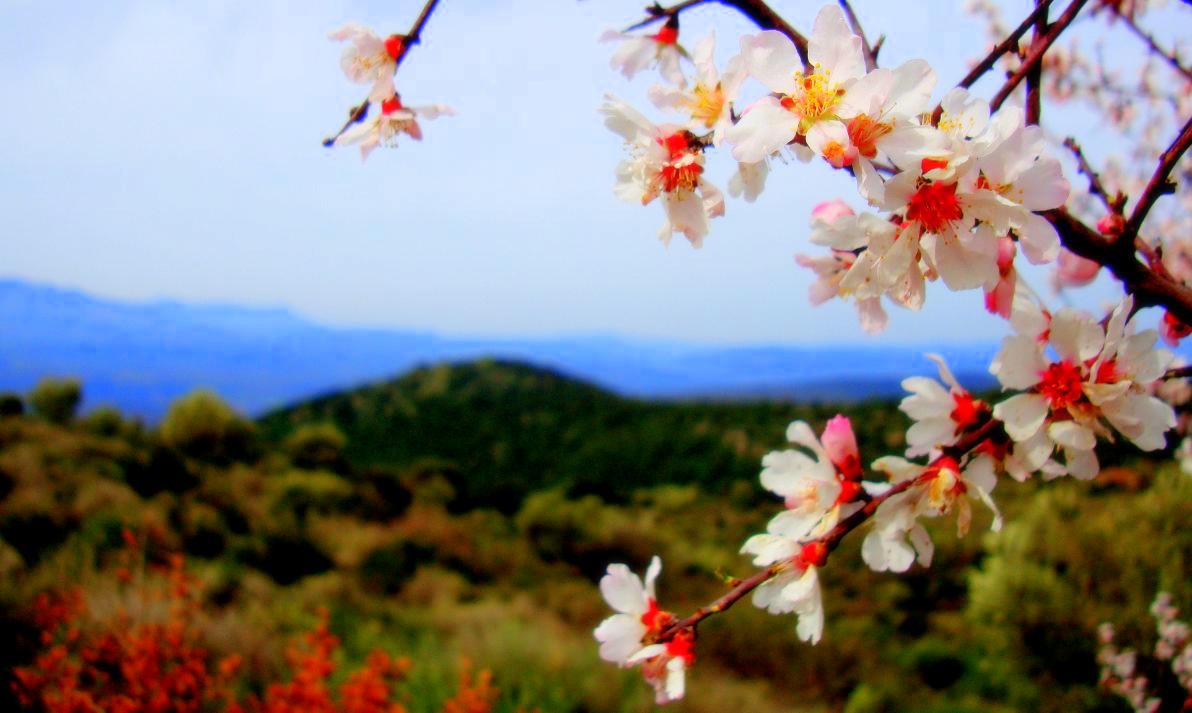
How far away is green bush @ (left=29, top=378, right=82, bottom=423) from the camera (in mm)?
10508

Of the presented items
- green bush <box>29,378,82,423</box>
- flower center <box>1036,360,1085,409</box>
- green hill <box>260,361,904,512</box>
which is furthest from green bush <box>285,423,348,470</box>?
flower center <box>1036,360,1085,409</box>

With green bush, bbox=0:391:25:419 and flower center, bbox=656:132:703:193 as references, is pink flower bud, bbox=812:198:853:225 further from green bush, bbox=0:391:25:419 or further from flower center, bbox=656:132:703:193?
green bush, bbox=0:391:25:419

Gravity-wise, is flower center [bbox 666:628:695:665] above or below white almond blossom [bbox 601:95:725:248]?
below

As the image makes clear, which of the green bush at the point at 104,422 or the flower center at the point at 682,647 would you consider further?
the green bush at the point at 104,422

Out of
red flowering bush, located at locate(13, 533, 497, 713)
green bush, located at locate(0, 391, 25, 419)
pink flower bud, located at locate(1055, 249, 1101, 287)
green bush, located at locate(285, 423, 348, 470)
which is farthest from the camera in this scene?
green bush, located at locate(285, 423, 348, 470)

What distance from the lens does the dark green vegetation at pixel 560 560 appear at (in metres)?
3.49

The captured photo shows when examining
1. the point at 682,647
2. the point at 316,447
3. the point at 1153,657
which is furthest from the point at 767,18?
the point at 316,447

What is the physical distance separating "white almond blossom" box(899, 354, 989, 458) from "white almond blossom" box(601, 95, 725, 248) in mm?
287

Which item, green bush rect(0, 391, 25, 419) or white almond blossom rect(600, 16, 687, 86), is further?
green bush rect(0, 391, 25, 419)

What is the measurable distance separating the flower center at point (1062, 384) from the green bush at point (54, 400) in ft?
39.3

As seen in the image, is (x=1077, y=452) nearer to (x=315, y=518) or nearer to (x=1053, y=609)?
(x=1053, y=609)

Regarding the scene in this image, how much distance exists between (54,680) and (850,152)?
10.3 ft

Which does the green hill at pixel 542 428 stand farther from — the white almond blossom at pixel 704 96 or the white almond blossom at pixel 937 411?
the white almond blossom at pixel 704 96

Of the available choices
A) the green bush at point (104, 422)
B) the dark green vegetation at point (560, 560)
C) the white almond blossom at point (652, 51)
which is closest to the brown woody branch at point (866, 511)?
the white almond blossom at point (652, 51)
